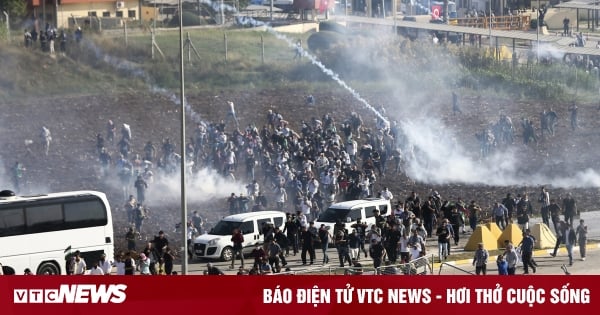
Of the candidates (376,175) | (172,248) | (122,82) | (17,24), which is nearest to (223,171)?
(376,175)

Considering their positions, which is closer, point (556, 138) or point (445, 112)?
point (556, 138)

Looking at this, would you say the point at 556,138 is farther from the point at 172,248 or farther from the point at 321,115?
the point at 172,248

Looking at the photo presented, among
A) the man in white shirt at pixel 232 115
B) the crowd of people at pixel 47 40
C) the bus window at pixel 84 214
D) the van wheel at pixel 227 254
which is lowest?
the van wheel at pixel 227 254

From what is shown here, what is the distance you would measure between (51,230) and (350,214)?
8932 mm

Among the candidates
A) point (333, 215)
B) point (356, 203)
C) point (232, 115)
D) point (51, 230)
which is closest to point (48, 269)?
point (51, 230)

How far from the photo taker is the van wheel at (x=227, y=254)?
1461 inches

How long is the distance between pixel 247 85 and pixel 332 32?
11397mm

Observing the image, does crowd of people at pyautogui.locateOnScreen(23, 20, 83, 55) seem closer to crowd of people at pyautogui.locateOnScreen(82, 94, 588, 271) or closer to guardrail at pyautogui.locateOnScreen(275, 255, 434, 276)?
crowd of people at pyautogui.locateOnScreen(82, 94, 588, 271)

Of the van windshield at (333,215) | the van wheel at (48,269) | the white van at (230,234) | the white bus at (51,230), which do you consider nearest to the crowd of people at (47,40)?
the van windshield at (333,215)

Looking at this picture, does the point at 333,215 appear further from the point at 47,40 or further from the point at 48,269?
the point at 47,40

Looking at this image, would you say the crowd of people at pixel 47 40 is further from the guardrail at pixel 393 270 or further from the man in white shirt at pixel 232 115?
the guardrail at pixel 393 270

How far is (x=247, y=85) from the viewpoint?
220 feet

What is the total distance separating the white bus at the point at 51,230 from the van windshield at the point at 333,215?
6806 millimetres

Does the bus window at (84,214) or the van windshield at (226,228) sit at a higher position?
the bus window at (84,214)
